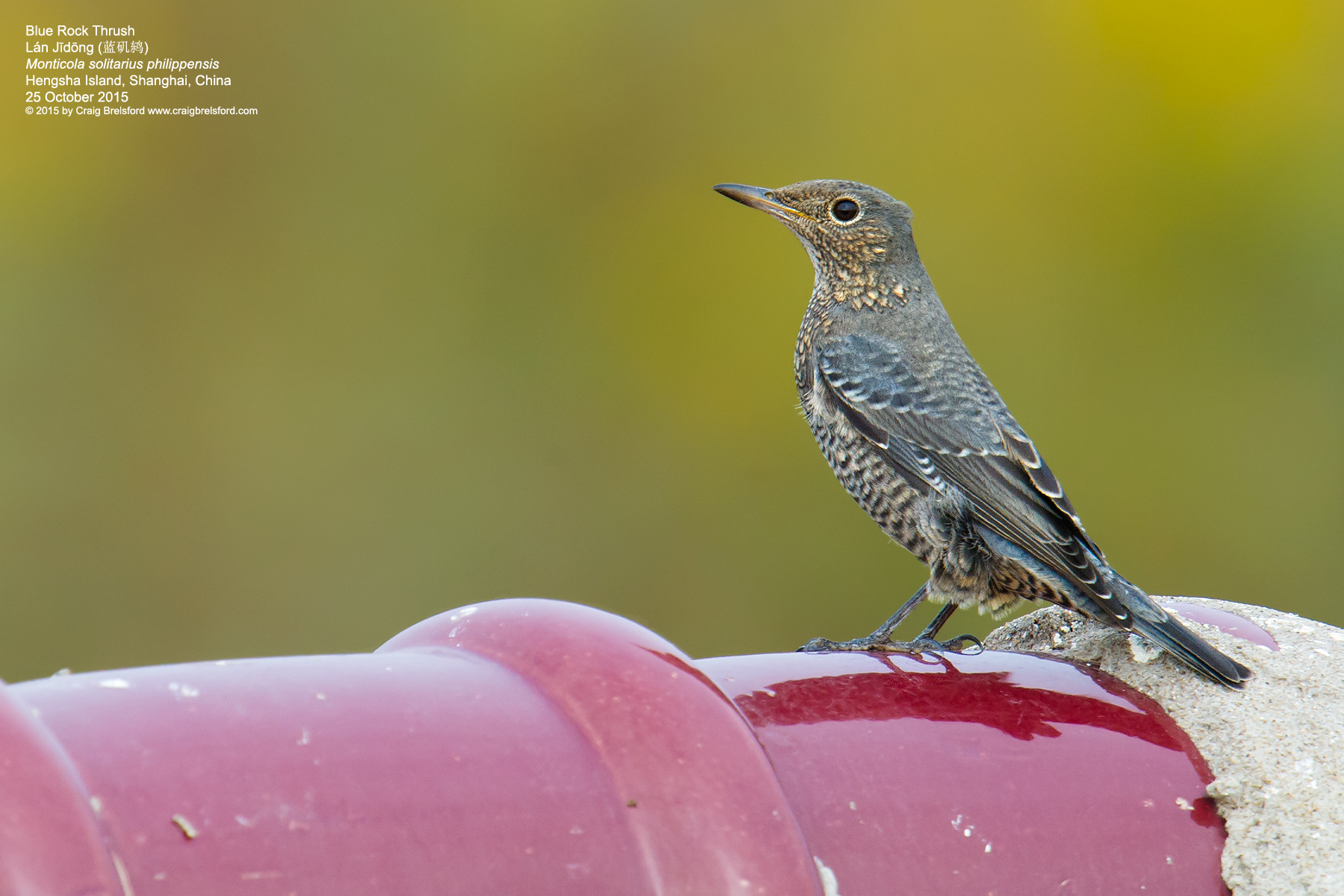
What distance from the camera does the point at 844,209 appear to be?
363cm

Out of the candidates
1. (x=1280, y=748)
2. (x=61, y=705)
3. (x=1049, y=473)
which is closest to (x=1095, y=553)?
(x=1049, y=473)

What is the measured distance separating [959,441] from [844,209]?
34.2 inches

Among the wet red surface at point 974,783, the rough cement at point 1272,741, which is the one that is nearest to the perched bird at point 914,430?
the rough cement at point 1272,741

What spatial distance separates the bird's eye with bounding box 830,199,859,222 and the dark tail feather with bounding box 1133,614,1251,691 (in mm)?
2054

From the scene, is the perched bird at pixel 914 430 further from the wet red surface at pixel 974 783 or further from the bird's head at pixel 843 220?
the wet red surface at pixel 974 783

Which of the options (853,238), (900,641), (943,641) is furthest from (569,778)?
(853,238)

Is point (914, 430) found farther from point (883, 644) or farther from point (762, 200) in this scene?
point (762, 200)

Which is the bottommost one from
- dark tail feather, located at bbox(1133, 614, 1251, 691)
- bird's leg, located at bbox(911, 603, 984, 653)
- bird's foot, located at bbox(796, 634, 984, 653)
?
bird's leg, located at bbox(911, 603, 984, 653)

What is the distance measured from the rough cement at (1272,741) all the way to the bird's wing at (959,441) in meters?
0.81

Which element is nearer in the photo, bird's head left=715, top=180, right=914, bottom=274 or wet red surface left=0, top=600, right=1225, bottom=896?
wet red surface left=0, top=600, right=1225, bottom=896

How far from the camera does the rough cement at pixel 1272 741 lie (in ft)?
4.25

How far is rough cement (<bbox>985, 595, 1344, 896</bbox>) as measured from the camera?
1294 millimetres

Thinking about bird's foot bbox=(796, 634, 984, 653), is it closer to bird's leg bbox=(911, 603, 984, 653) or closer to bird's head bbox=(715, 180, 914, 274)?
bird's leg bbox=(911, 603, 984, 653)

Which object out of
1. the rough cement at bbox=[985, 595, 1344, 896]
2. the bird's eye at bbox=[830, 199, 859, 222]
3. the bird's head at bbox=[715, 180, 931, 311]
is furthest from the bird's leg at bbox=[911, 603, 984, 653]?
the bird's eye at bbox=[830, 199, 859, 222]
